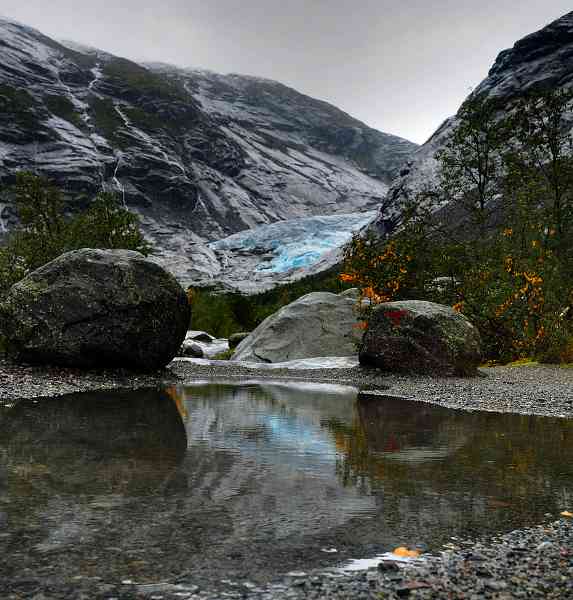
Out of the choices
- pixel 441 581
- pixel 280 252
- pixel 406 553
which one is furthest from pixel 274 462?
pixel 280 252

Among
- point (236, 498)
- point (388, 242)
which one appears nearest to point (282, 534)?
point (236, 498)

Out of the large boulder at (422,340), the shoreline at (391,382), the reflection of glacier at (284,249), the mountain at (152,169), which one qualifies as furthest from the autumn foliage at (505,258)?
the mountain at (152,169)

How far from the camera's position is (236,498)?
6383 mm

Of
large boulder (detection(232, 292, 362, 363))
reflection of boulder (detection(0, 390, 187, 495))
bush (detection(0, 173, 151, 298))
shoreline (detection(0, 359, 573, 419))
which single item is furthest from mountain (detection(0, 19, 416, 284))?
reflection of boulder (detection(0, 390, 187, 495))

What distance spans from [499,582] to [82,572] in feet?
10.5

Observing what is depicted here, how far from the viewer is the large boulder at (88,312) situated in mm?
18062

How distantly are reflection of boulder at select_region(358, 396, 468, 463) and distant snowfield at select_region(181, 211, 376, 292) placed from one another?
9257 centimetres

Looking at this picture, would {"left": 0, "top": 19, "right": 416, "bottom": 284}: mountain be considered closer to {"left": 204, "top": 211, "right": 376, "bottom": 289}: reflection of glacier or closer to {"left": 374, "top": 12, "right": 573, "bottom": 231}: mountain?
{"left": 204, "top": 211, "right": 376, "bottom": 289}: reflection of glacier

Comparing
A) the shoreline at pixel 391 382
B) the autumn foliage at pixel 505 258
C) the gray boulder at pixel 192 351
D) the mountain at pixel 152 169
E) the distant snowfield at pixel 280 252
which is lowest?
the gray boulder at pixel 192 351

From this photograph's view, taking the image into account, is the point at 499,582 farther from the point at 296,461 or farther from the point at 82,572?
the point at 296,461

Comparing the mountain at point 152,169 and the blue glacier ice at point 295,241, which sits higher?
the mountain at point 152,169

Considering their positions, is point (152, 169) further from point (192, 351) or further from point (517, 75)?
point (192, 351)

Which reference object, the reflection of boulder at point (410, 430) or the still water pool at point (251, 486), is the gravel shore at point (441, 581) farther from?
the reflection of boulder at point (410, 430)

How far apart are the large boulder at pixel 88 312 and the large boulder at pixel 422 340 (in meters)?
8.47
